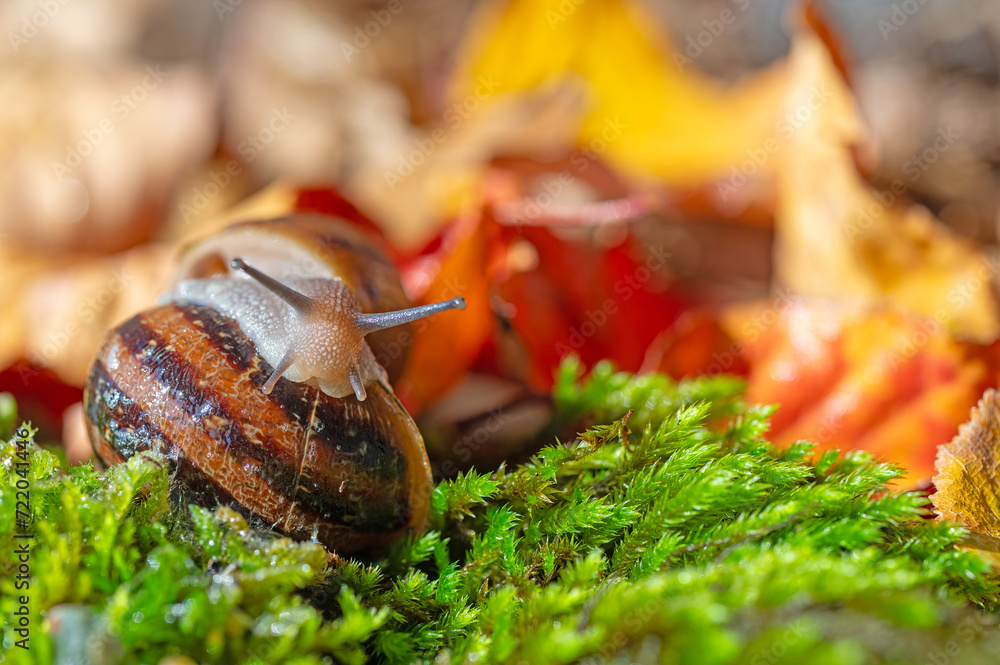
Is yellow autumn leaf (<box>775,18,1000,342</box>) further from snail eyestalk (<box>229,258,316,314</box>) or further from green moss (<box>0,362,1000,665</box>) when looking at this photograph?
snail eyestalk (<box>229,258,316,314</box>)

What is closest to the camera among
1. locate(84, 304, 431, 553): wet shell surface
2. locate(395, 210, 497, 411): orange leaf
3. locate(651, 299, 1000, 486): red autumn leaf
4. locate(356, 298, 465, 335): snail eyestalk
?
locate(84, 304, 431, 553): wet shell surface

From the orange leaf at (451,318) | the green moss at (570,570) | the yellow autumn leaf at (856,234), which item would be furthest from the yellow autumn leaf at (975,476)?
the orange leaf at (451,318)

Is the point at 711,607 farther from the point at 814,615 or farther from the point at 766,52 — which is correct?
the point at 766,52

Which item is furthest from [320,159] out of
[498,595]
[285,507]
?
[498,595]

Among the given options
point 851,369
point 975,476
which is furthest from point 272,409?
point 851,369

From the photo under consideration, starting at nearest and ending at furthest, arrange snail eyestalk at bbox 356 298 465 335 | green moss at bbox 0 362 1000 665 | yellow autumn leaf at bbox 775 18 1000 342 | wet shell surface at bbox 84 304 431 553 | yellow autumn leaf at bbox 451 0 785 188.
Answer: green moss at bbox 0 362 1000 665, wet shell surface at bbox 84 304 431 553, snail eyestalk at bbox 356 298 465 335, yellow autumn leaf at bbox 775 18 1000 342, yellow autumn leaf at bbox 451 0 785 188

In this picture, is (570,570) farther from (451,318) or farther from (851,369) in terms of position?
(851,369)

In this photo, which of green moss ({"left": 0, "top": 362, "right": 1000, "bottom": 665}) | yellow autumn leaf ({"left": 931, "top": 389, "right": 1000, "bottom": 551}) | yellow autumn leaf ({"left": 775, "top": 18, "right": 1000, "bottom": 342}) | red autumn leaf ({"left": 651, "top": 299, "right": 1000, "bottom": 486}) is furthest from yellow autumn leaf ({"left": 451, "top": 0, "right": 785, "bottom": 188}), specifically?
green moss ({"left": 0, "top": 362, "right": 1000, "bottom": 665})
